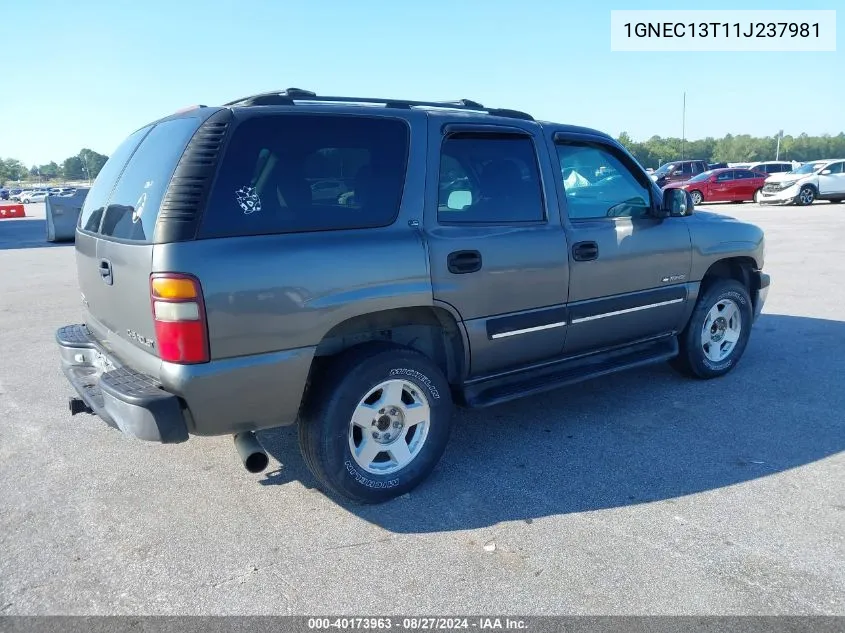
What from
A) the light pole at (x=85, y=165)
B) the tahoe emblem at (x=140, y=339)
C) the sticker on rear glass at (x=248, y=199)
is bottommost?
the tahoe emblem at (x=140, y=339)

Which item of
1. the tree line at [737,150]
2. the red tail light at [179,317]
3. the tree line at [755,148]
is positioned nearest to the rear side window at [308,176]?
the red tail light at [179,317]

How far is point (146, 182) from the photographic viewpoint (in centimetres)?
316

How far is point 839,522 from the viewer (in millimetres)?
3121

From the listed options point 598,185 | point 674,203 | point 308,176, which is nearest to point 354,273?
point 308,176

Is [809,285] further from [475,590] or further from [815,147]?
[815,147]

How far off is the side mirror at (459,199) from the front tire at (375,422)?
83 cm

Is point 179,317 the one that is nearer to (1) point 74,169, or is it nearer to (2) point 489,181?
(2) point 489,181

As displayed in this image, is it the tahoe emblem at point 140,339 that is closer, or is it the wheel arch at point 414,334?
the tahoe emblem at point 140,339

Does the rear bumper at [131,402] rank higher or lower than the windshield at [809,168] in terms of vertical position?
lower

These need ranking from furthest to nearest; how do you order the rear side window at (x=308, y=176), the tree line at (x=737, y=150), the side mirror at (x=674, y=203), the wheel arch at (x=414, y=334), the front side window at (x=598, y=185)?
the tree line at (x=737, y=150)
the side mirror at (x=674, y=203)
the front side window at (x=598, y=185)
the wheel arch at (x=414, y=334)
the rear side window at (x=308, y=176)

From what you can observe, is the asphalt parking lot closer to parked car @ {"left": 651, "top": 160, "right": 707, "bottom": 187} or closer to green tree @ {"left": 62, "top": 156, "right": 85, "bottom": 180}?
parked car @ {"left": 651, "top": 160, "right": 707, "bottom": 187}

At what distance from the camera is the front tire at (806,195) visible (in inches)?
953

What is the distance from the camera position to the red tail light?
276 cm

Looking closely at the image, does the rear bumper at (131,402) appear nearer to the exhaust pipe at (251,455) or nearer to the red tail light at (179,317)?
the red tail light at (179,317)
